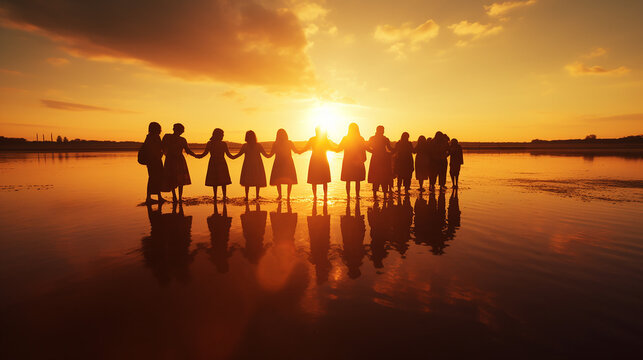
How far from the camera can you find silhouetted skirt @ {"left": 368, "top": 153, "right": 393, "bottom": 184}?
13141 millimetres

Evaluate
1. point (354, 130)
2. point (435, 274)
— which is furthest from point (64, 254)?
point (354, 130)

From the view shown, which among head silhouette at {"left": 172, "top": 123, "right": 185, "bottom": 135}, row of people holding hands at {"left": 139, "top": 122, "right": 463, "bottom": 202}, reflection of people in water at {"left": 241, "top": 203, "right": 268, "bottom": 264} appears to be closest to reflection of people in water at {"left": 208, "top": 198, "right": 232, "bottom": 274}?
A: reflection of people in water at {"left": 241, "top": 203, "right": 268, "bottom": 264}

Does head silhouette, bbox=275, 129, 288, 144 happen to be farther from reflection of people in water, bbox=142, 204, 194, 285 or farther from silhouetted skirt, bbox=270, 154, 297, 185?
reflection of people in water, bbox=142, 204, 194, 285

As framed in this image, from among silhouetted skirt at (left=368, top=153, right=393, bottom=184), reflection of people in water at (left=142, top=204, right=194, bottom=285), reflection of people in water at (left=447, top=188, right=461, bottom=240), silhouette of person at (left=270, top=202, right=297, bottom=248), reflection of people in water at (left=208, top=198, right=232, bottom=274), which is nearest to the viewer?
reflection of people in water at (left=142, top=204, right=194, bottom=285)

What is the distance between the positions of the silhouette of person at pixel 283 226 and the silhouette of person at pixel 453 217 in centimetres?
371

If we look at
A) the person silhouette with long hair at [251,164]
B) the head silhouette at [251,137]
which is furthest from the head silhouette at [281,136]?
the head silhouette at [251,137]

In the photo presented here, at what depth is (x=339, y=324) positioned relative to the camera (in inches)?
135

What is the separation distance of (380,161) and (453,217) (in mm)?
4738

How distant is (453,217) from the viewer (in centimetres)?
923

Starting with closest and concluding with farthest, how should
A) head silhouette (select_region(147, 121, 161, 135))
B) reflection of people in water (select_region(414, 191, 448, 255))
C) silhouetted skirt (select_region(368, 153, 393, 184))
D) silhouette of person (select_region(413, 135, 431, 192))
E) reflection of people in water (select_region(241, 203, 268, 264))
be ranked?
reflection of people in water (select_region(241, 203, 268, 264))
reflection of people in water (select_region(414, 191, 448, 255))
head silhouette (select_region(147, 121, 161, 135))
silhouetted skirt (select_region(368, 153, 393, 184))
silhouette of person (select_region(413, 135, 431, 192))

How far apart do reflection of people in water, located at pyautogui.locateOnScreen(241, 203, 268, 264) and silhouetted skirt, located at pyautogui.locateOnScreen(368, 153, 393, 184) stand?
17.3 feet

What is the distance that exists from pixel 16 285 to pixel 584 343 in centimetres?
735

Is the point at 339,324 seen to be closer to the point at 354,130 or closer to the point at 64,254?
the point at 64,254

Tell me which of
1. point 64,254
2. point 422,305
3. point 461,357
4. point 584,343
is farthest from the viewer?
point 64,254
